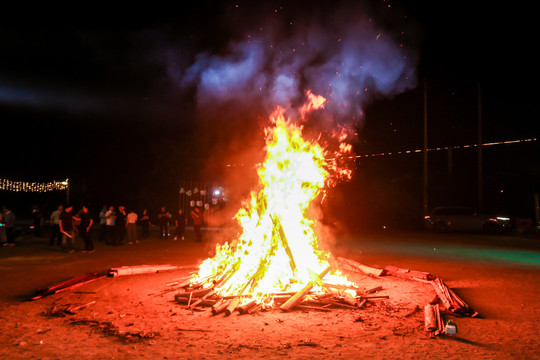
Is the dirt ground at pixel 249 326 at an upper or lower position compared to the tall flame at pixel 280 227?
lower

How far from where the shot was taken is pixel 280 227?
10.2m

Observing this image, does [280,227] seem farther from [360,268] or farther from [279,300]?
[360,268]

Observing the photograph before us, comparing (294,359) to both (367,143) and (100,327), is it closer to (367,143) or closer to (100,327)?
(100,327)

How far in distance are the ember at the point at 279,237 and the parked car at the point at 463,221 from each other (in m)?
19.1

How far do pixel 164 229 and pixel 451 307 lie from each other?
18.4 metres

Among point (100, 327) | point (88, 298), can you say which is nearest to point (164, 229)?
point (88, 298)

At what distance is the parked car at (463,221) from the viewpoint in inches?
1042

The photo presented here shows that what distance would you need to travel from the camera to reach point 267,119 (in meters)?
12.1

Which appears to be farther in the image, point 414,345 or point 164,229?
point 164,229

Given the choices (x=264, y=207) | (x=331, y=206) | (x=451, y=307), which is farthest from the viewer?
(x=331, y=206)

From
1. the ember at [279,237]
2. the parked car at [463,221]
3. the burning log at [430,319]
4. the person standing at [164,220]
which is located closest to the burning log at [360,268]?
the ember at [279,237]

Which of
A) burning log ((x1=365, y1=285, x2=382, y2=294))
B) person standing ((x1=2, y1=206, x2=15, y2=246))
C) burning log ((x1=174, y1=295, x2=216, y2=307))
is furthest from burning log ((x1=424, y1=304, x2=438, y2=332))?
person standing ((x1=2, y1=206, x2=15, y2=246))

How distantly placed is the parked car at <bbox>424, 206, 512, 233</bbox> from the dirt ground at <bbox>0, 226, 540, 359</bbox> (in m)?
16.3

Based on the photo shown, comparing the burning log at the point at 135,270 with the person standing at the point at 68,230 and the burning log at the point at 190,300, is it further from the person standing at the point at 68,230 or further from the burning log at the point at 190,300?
the person standing at the point at 68,230
